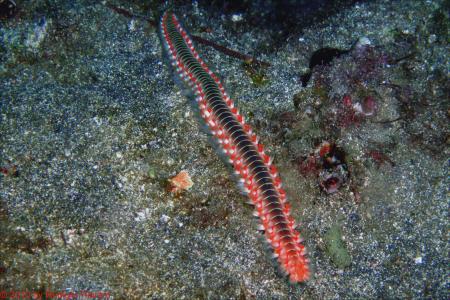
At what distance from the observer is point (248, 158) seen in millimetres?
5926

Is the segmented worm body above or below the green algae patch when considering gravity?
above

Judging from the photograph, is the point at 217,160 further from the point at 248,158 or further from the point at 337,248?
the point at 337,248

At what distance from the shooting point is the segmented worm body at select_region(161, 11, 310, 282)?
17.3ft

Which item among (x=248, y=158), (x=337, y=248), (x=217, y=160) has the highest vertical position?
(x=217, y=160)

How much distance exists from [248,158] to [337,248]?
2.35 m

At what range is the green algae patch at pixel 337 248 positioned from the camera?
5848mm

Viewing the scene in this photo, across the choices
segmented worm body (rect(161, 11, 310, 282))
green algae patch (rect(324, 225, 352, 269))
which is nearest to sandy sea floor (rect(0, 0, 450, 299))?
green algae patch (rect(324, 225, 352, 269))

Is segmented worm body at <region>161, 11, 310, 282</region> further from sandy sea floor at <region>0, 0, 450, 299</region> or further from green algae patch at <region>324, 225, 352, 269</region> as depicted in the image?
green algae patch at <region>324, 225, 352, 269</region>

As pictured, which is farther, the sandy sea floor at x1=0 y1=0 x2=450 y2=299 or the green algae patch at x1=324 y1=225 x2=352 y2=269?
the green algae patch at x1=324 y1=225 x2=352 y2=269

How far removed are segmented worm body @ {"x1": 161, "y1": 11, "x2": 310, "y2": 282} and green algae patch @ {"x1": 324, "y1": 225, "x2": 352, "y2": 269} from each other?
0.73 m

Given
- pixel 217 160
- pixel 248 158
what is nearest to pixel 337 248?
pixel 248 158

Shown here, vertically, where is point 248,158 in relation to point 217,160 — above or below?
below

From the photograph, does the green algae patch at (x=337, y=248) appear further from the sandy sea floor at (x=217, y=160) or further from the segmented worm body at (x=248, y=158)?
the segmented worm body at (x=248, y=158)

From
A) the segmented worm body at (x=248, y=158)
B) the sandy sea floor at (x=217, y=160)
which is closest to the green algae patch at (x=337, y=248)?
the sandy sea floor at (x=217, y=160)
